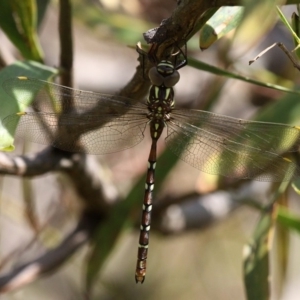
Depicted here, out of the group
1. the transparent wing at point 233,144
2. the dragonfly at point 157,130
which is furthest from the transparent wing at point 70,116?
the transparent wing at point 233,144

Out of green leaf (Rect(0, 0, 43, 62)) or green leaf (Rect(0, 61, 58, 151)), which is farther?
green leaf (Rect(0, 0, 43, 62))

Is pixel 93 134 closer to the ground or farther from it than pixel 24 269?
farther from it

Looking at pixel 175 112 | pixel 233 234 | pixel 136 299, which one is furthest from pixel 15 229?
pixel 175 112

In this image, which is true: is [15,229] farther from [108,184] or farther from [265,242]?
[265,242]

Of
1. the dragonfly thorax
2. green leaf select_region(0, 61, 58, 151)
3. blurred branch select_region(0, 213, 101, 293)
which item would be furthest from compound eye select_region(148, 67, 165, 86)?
blurred branch select_region(0, 213, 101, 293)

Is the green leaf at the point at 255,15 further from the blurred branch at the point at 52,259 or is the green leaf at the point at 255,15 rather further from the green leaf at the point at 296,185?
the blurred branch at the point at 52,259

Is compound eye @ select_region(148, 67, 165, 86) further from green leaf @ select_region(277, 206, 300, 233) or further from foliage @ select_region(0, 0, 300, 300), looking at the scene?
green leaf @ select_region(277, 206, 300, 233)
